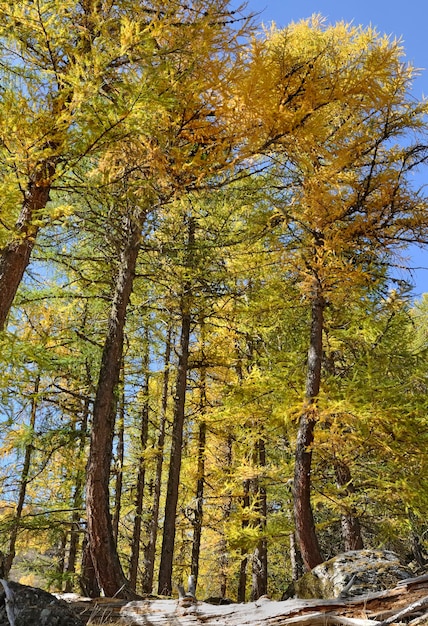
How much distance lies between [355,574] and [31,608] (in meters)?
2.98

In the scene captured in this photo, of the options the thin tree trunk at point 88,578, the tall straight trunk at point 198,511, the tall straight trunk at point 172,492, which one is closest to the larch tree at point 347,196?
the thin tree trunk at point 88,578

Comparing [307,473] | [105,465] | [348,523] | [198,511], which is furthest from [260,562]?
[105,465]

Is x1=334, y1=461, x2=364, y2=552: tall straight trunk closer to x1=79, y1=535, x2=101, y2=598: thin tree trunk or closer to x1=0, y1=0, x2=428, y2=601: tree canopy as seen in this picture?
x1=0, y1=0, x2=428, y2=601: tree canopy

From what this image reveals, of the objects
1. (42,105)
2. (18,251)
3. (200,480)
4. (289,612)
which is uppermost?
(42,105)

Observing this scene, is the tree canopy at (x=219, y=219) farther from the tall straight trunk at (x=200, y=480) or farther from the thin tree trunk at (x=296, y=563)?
the tall straight trunk at (x=200, y=480)

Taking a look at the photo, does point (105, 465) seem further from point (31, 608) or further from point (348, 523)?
point (348, 523)

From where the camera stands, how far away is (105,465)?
22.4ft

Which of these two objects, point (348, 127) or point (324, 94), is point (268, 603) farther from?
point (348, 127)

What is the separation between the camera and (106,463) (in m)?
6.84

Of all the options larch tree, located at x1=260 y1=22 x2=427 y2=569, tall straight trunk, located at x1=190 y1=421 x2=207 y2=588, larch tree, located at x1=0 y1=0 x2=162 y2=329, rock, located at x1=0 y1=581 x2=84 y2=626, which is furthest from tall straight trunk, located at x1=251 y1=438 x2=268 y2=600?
rock, located at x1=0 y1=581 x2=84 y2=626

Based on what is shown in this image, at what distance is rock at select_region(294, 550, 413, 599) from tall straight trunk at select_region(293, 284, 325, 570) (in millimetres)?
2114

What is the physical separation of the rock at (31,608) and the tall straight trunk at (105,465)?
3.13 metres

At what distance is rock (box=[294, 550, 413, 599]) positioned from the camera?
450 centimetres

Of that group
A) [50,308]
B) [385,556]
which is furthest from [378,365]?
[50,308]
